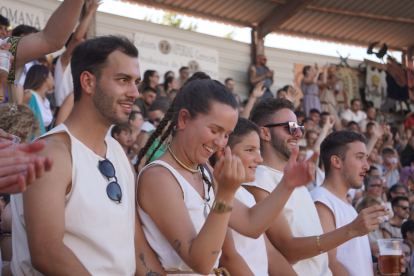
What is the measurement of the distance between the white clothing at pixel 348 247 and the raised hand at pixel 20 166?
321 centimetres

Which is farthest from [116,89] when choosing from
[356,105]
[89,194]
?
[356,105]

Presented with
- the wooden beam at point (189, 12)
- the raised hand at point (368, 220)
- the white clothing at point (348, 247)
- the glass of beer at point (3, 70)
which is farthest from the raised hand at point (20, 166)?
the wooden beam at point (189, 12)

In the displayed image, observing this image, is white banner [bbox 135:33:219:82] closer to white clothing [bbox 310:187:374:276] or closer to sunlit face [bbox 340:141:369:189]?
sunlit face [bbox 340:141:369:189]

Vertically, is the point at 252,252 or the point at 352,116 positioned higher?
the point at 352,116

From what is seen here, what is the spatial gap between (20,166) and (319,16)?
13.2 meters

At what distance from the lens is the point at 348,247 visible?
4172 millimetres

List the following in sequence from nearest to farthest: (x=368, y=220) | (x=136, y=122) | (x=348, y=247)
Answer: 1. (x=368, y=220)
2. (x=348, y=247)
3. (x=136, y=122)

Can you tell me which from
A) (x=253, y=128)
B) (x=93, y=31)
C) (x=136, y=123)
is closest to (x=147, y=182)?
(x=253, y=128)

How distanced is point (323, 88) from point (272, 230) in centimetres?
1023

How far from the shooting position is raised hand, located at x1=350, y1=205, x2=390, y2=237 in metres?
3.20

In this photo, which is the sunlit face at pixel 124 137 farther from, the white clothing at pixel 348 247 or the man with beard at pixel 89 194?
the man with beard at pixel 89 194

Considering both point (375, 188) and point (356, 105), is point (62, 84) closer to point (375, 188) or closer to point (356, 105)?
point (375, 188)

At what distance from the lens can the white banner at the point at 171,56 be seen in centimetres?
1133

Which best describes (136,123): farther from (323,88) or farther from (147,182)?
(323,88)
